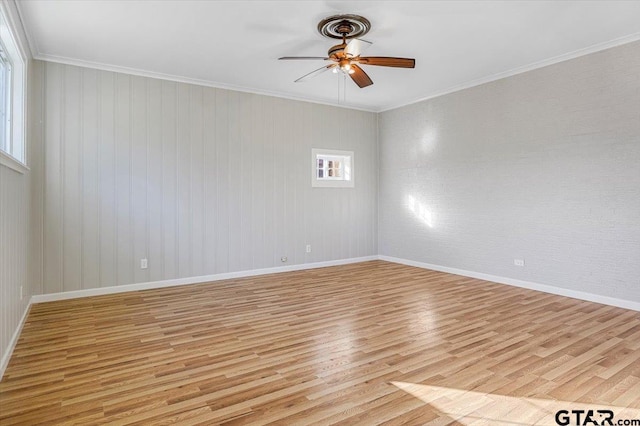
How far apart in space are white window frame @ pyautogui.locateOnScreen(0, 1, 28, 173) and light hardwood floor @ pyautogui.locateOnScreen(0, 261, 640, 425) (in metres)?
1.65

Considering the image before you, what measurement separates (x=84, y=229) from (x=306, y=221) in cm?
317

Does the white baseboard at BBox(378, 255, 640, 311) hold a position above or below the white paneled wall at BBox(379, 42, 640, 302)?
below

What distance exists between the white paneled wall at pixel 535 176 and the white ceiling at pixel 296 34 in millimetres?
357

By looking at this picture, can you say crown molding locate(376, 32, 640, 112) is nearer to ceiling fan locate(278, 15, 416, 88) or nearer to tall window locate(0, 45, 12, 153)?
ceiling fan locate(278, 15, 416, 88)

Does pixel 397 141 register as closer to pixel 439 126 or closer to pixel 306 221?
pixel 439 126

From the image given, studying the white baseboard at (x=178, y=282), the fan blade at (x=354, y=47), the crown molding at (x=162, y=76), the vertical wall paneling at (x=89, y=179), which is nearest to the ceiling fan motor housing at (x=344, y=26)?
the fan blade at (x=354, y=47)

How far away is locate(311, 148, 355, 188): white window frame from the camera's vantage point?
6.32 metres

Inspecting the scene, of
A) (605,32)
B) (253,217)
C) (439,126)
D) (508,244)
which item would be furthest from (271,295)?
(605,32)

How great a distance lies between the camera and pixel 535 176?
466 cm

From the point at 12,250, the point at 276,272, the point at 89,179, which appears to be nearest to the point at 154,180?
the point at 89,179

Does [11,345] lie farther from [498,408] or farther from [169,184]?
[498,408]

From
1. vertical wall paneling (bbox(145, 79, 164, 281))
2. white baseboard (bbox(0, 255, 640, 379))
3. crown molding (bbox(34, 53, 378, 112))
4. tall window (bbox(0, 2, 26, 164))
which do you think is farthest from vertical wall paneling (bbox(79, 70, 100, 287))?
tall window (bbox(0, 2, 26, 164))

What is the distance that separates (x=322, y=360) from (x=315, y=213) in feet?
12.6

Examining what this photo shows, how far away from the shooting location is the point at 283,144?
19.6 feet
